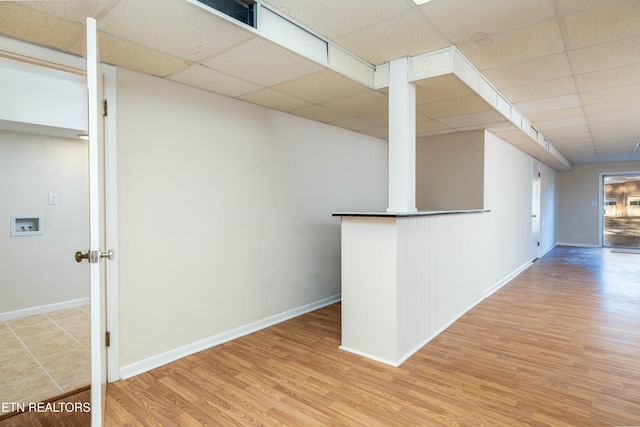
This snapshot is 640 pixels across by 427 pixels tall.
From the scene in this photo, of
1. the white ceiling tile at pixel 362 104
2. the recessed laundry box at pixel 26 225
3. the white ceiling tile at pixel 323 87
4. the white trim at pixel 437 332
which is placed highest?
the white ceiling tile at pixel 362 104

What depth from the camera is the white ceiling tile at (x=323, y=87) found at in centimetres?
279

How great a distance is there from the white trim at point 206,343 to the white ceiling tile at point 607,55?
3.45 meters

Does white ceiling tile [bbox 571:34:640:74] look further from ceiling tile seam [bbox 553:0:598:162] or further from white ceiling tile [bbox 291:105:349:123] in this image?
white ceiling tile [bbox 291:105:349:123]

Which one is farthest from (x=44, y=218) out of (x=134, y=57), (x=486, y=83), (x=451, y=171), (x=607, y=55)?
(x=607, y=55)

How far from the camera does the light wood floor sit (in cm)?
205

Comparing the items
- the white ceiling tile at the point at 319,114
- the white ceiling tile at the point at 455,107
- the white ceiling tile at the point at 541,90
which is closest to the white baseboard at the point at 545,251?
the white ceiling tile at the point at 541,90

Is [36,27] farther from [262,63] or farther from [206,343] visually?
[206,343]

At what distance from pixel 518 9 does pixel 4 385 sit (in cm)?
419

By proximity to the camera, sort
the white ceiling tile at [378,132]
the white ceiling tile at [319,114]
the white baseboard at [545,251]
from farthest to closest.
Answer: the white baseboard at [545,251]
the white ceiling tile at [378,132]
the white ceiling tile at [319,114]

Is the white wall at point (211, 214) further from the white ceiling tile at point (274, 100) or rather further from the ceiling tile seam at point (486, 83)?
the ceiling tile seam at point (486, 83)

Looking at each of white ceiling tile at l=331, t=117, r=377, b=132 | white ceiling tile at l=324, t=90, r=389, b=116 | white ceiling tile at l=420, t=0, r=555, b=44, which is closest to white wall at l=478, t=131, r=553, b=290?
white ceiling tile at l=331, t=117, r=377, b=132

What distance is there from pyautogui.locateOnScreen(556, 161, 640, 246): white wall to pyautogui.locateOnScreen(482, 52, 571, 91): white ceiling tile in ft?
28.7

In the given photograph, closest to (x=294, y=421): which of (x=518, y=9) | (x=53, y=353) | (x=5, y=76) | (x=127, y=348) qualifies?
(x=127, y=348)

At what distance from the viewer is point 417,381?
2.46m
